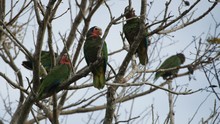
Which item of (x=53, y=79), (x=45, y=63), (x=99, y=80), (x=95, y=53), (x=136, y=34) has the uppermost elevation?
(x=45, y=63)

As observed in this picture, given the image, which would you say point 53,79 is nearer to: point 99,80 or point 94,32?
point 99,80

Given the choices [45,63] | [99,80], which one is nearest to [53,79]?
[99,80]

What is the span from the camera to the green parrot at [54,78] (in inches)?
169

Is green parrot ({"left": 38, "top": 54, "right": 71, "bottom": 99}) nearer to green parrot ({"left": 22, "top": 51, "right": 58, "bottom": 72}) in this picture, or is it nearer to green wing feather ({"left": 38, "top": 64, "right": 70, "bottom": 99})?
green wing feather ({"left": 38, "top": 64, "right": 70, "bottom": 99})

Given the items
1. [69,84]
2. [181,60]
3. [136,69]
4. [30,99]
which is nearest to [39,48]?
[69,84]

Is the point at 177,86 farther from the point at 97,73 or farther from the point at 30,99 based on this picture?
the point at 30,99

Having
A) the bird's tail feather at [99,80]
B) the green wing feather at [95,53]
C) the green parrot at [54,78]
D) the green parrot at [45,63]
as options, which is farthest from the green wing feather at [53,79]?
the green parrot at [45,63]

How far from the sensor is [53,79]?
439 centimetres

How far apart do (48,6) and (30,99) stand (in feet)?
4.08

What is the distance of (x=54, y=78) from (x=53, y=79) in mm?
27

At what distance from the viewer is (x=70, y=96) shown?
6090 mm

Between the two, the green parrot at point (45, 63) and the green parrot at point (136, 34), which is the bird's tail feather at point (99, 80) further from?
the green parrot at point (45, 63)

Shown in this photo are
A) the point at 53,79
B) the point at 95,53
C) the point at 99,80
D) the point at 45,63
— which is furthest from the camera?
the point at 45,63

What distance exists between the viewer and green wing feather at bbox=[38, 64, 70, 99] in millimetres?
4285
